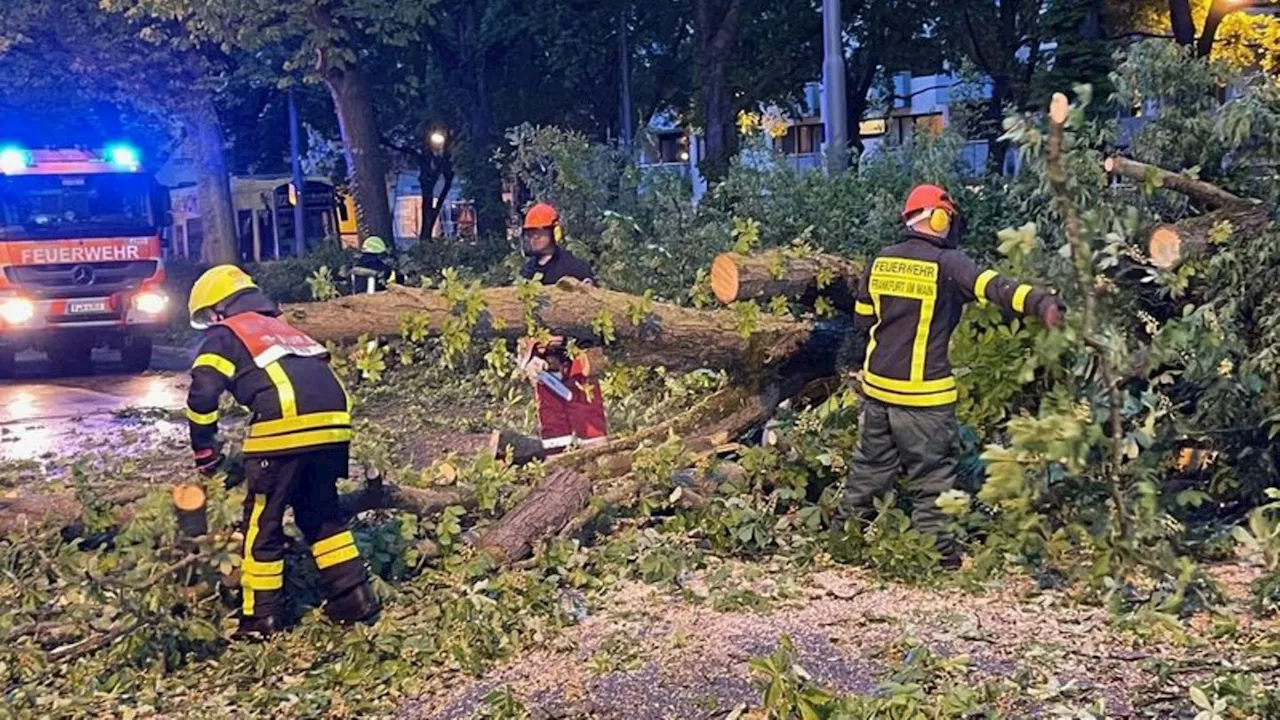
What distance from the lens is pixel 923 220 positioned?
556cm

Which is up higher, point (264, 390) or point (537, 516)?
point (264, 390)

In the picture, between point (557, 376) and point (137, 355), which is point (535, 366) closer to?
point (557, 376)

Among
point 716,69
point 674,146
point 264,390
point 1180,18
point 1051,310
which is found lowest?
point 264,390

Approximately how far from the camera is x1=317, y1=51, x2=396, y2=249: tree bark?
55.6 feet

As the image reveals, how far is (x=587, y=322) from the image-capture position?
646 centimetres

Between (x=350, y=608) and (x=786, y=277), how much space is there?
280 cm

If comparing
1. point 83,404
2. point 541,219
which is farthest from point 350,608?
point 83,404

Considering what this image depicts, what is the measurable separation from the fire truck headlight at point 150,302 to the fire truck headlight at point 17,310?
111 cm

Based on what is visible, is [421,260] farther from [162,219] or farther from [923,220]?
[923,220]

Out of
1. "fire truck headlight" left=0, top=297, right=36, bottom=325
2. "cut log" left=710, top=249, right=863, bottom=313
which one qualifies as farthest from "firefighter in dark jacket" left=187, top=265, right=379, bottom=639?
"fire truck headlight" left=0, top=297, right=36, bottom=325

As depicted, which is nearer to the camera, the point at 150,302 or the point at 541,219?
the point at 541,219

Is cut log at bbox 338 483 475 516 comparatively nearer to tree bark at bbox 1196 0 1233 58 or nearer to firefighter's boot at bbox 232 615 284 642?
firefighter's boot at bbox 232 615 284 642

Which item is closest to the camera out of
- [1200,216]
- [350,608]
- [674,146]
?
[350,608]

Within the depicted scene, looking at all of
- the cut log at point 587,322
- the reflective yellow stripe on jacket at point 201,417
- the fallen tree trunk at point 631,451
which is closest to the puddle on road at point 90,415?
the cut log at point 587,322
